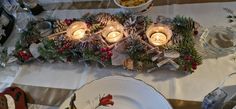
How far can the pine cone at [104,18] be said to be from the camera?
86 centimetres

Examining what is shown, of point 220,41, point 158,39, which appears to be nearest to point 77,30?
point 158,39

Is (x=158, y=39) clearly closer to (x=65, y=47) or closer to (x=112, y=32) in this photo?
(x=112, y=32)

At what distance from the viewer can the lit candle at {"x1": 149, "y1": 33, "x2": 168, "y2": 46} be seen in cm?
76

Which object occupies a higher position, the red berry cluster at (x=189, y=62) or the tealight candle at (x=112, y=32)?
the tealight candle at (x=112, y=32)

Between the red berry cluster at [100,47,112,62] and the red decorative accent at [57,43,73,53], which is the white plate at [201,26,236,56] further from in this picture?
the red decorative accent at [57,43,73,53]

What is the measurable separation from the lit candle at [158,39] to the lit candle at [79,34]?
0.20 metres

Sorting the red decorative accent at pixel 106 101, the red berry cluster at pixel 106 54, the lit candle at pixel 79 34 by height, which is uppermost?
the lit candle at pixel 79 34

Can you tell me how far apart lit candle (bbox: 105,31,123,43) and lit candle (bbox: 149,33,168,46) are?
0.09m

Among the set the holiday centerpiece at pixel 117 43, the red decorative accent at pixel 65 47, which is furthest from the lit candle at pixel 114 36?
the red decorative accent at pixel 65 47

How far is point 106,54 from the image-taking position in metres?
0.78

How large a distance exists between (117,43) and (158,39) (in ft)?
0.35

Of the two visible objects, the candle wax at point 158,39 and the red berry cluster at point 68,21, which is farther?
the red berry cluster at point 68,21

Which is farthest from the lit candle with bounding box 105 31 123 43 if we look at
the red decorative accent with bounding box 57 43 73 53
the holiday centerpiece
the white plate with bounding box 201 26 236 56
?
the white plate with bounding box 201 26 236 56

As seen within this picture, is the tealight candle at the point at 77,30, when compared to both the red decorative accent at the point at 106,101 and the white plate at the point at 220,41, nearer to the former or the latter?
the red decorative accent at the point at 106,101
